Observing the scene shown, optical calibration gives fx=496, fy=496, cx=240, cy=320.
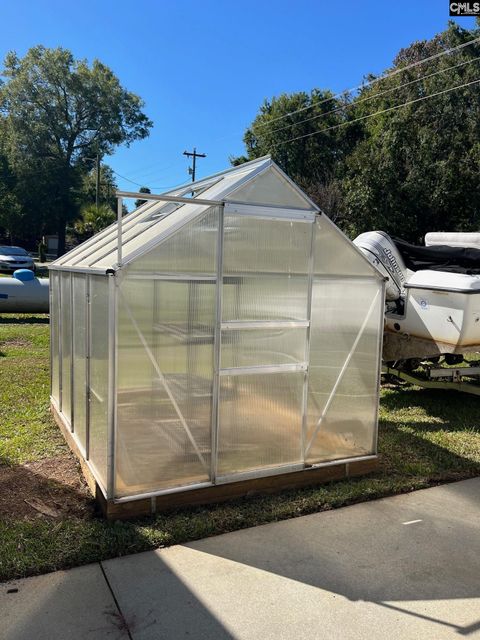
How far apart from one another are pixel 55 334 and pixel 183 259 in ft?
10.4

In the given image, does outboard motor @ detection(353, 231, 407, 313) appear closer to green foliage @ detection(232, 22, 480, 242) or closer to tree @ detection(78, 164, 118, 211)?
green foliage @ detection(232, 22, 480, 242)

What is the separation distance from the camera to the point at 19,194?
3309cm

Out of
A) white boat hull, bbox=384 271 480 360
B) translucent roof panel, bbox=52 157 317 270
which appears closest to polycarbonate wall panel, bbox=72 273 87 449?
translucent roof panel, bbox=52 157 317 270

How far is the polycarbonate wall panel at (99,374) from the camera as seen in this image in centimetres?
391

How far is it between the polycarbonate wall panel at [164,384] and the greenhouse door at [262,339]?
168 millimetres

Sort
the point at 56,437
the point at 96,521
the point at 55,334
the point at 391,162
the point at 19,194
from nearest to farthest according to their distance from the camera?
the point at 96,521 → the point at 56,437 → the point at 55,334 → the point at 391,162 → the point at 19,194

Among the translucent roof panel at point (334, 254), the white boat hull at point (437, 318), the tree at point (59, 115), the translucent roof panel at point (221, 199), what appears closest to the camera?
the translucent roof panel at point (221, 199)

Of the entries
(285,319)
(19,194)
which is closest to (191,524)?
(285,319)

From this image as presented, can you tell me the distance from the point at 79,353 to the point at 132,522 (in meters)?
1.74

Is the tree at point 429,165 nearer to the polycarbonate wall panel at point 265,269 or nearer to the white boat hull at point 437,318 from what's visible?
the white boat hull at point 437,318

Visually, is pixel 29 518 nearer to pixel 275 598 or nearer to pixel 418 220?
pixel 275 598

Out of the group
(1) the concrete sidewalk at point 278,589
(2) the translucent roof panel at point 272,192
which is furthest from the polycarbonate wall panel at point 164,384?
(2) the translucent roof panel at point 272,192

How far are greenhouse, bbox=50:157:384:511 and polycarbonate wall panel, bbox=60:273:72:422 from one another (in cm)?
42

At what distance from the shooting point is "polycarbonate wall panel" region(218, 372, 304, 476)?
4.23 metres
